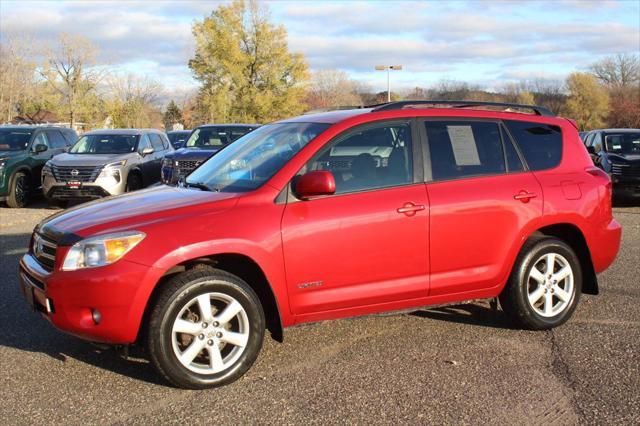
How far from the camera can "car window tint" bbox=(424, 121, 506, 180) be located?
471cm

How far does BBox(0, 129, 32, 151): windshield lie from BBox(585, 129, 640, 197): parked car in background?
12.9 meters

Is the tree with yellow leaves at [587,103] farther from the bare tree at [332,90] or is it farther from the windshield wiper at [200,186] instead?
the windshield wiper at [200,186]

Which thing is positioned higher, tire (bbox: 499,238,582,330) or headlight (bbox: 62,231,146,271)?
headlight (bbox: 62,231,146,271)

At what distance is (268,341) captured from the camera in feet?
15.9

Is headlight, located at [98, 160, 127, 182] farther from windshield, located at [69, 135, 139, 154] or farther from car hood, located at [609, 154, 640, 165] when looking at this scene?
car hood, located at [609, 154, 640, 165]

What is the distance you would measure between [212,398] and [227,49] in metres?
51.1

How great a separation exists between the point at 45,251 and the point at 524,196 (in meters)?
3.44

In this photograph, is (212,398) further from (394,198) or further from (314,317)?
(394,198)

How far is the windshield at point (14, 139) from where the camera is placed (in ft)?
45.1

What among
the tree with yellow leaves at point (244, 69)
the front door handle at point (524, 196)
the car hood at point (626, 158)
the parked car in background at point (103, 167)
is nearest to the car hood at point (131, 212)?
the front door handle at point (524, 196)

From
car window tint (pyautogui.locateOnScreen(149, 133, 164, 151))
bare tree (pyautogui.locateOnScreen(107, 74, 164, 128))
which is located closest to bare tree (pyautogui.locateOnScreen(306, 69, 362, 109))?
bare tree (pyautogui.locateOnScreen(107, 74, 164, 128))

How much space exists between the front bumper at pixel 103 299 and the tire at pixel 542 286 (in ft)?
8.98

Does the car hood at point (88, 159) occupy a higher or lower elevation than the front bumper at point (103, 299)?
higher

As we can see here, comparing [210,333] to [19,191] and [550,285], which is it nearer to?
[550,285]
